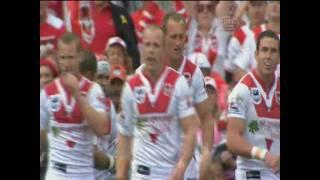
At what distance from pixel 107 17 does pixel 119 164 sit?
3.79 feet

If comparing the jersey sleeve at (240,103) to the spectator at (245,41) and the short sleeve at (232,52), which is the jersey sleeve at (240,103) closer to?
the spectator at (245,41)

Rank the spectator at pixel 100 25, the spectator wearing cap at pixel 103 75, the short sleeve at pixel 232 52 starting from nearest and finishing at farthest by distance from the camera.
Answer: the spectator wearing cap at pixel 103 75
the spectator at pixel 100 25
the short sleeve at pixel 232 52

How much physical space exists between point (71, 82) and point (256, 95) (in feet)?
3.39

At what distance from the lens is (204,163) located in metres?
5.75

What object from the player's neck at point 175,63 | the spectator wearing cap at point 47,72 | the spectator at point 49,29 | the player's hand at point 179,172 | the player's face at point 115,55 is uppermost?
the spectator at point 49,29

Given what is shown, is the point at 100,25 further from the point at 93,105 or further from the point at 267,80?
the point at 267,80

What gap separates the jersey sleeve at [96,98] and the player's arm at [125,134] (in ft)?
0.40

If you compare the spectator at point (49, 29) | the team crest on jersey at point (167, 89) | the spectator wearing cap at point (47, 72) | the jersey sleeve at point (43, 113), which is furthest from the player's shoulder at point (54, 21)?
the team crest on jersey at point (167, 89)

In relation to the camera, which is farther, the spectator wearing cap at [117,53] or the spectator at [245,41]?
the spectator at [245,41]

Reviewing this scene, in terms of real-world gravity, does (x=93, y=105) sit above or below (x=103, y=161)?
above

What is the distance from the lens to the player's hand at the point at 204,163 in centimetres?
570

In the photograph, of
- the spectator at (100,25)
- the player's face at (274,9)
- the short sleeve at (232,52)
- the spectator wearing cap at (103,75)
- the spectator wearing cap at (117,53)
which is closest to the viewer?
the spectator wearing cap at (103,75)

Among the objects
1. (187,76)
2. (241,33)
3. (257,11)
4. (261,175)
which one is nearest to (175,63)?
(187,76)
